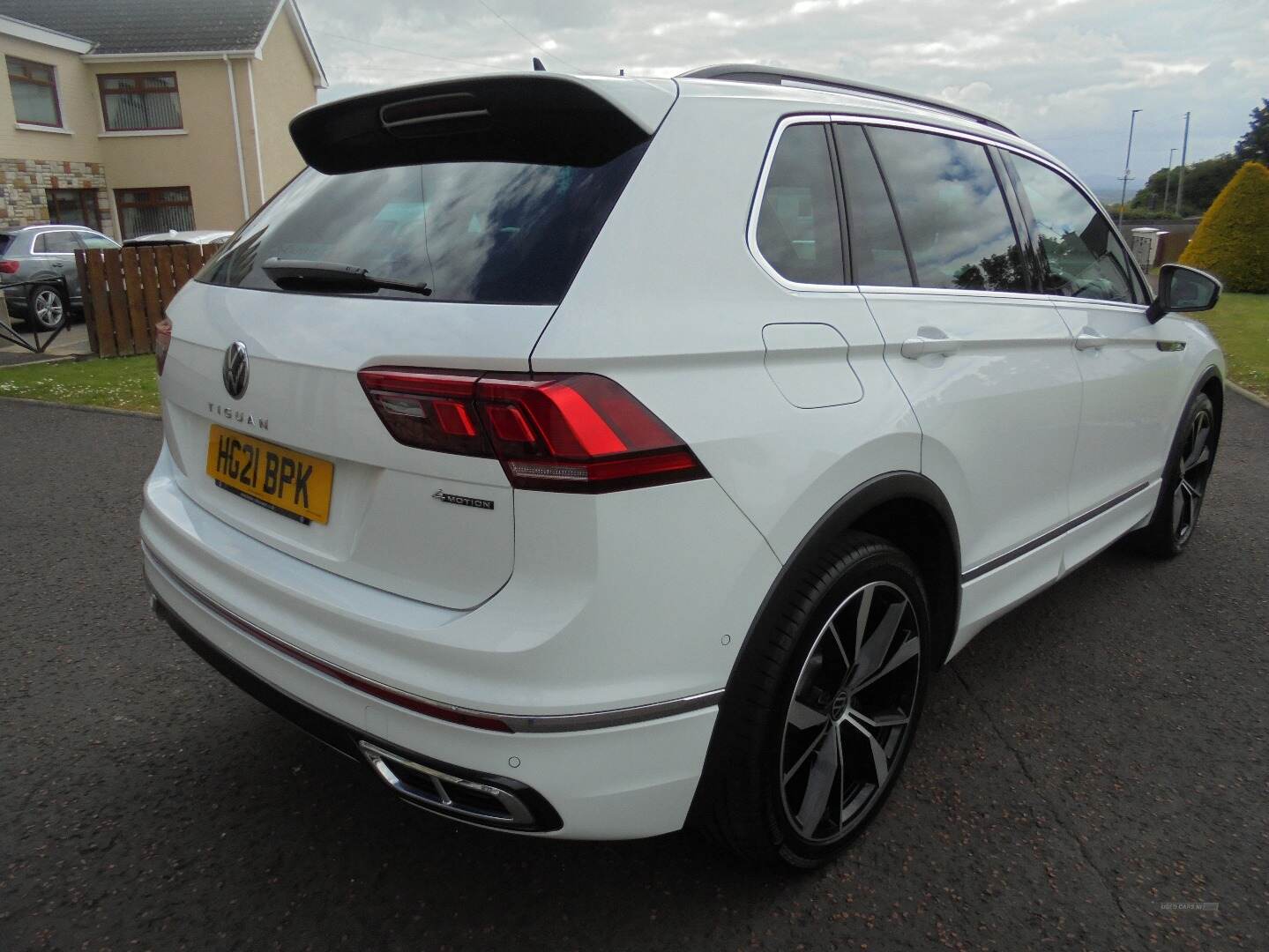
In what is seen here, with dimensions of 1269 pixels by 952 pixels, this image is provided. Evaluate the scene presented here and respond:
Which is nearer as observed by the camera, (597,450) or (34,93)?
(597,450)

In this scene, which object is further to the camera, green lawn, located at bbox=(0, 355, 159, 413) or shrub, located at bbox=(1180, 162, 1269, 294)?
shrub, located at bbox=(1180, 162, 1269, 294)

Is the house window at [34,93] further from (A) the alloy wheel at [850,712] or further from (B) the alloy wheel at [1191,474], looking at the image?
(A) the alloy wheel at [850,712]

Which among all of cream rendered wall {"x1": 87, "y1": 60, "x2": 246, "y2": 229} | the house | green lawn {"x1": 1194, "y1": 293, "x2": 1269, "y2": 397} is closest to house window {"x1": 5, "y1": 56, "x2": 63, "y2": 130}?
the house

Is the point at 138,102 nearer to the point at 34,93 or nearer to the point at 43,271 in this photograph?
the point at 34,93

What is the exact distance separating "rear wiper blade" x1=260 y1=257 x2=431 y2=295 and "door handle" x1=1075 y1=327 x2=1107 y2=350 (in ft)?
7.26

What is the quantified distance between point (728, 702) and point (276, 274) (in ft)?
4.41

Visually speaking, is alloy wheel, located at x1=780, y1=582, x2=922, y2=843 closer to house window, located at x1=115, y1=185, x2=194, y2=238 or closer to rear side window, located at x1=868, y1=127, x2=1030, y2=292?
rear side window, located at x1=868, y1=127, x2=1030, y2=292

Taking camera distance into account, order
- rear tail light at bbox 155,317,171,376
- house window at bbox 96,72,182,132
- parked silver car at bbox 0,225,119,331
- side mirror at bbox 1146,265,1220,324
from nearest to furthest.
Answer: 1. rear tail light at bbox 155,317,171,376
2. side mirror at bbox 1146,265,1220,324
3. parked silver car at bbox 0,225,119,331
4. house window at bbox 96,72,182,132

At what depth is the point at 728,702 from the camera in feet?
6.23

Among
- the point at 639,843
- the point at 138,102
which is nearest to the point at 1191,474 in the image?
the point at 639,843

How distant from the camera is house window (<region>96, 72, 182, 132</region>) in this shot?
25.6 meters

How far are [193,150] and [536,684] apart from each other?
27879mm

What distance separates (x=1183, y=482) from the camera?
445cm

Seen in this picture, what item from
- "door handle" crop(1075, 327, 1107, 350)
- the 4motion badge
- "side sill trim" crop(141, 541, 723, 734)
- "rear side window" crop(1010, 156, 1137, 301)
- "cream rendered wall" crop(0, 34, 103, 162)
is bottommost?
"side sill trim" crop(141, 541, 723, 734)
